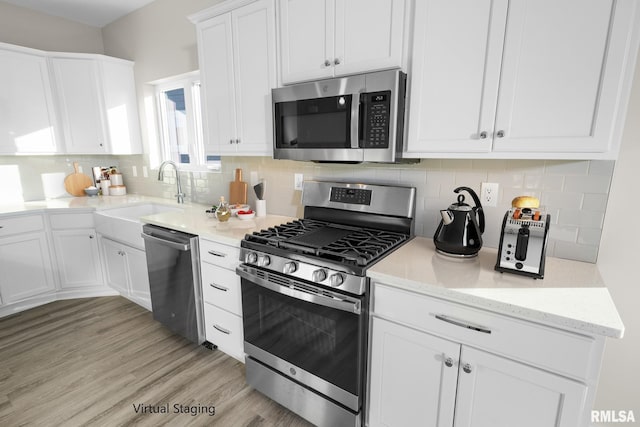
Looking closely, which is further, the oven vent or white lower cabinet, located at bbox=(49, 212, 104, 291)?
white lower cabinet, located at bbox=(49, 212, 104, 291)

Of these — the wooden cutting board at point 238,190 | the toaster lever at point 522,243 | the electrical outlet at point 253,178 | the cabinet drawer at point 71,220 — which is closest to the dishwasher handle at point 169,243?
the wooden cutting board at point 238,190

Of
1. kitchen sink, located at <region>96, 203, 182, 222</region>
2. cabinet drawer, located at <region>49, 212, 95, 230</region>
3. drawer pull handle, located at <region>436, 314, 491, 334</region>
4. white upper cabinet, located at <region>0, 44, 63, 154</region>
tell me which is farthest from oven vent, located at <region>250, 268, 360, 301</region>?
white upper cabinet, located at <region>0, 44, 63, 154</region>

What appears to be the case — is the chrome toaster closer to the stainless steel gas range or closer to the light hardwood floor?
the stainless steel gas range

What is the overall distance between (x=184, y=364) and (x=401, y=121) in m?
2.13

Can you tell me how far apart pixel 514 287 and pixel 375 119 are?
0.93 meters

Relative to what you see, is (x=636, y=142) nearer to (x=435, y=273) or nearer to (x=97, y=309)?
(x=435, y=273)

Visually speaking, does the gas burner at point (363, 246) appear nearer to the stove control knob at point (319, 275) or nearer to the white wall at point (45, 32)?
the stove control knob at point (319, 275)

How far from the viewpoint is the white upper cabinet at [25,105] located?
2.91 m

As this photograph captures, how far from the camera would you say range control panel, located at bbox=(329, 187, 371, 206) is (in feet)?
6.30

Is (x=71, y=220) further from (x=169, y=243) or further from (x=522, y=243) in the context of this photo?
(x=522, y=243)

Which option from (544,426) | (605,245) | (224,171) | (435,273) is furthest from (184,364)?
(605,245)

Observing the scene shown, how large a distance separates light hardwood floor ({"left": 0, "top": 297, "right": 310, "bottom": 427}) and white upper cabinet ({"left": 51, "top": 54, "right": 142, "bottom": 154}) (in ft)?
6.04

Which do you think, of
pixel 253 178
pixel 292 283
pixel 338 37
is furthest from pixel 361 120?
pixel 253 178

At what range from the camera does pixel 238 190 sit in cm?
265
